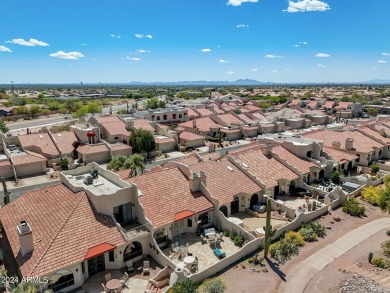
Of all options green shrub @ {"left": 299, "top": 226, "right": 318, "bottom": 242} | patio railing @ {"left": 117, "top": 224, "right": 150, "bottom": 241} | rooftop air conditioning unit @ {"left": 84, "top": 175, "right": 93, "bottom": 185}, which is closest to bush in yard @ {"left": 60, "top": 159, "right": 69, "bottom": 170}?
rooftop air conditioning unit @ {"left": 84, "top": 175, "right": 93, "bottom": 185}

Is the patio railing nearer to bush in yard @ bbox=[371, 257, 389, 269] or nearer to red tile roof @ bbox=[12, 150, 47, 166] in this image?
bush in yard @ bbox=[371, 257, 389, 269]

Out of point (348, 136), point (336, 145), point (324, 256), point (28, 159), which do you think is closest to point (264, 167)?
point (324, 256)

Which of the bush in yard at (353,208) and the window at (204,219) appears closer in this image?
the window at (204,219)

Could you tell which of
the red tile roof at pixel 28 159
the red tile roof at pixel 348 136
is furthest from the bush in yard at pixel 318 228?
the red tile roof at pixel 28 159

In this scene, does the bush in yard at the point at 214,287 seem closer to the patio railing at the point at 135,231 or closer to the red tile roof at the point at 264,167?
the patio railing at the point at 135,231

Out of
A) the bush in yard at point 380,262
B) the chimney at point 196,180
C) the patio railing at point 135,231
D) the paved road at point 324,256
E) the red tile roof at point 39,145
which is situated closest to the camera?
the paved road at point 324,256

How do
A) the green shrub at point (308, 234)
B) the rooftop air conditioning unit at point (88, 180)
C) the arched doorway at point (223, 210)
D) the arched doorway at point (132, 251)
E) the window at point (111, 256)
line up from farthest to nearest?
the arched doorway at point (223, 210), the rooftop air conditioning unit at point (88, 180), the green shrub at point (308, 234), the arched doorway at point (132, 251), the window at point (111, 256)

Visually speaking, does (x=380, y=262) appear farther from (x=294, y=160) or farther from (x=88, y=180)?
(x=88, y=180)

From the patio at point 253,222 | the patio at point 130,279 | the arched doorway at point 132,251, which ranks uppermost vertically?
the arched doorway at point 132,251

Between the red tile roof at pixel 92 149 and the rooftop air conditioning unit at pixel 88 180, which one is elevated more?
the rooftop air conditioning unit at pixel 88 180
